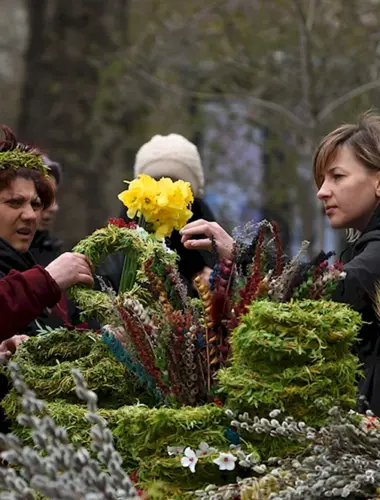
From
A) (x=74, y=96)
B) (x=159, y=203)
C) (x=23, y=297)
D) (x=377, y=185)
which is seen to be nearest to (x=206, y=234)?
(x=159, y=203)

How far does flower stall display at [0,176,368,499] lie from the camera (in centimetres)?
252

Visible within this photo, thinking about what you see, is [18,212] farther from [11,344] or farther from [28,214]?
[11,344]

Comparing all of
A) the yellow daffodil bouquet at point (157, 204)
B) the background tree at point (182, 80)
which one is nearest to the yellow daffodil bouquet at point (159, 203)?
the yellow daffodil bouquet at point (157, 204)

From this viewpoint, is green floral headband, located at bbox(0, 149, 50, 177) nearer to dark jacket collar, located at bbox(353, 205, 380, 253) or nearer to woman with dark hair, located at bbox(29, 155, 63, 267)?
dark jacket collar, located at bbox(353, 205, 380, 253)

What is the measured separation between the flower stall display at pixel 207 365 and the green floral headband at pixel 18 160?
1.60 ft

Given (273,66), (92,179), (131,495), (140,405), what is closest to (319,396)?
(140,405)

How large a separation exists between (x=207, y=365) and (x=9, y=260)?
1126mm

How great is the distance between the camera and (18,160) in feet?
11.9

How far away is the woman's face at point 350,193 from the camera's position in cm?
364

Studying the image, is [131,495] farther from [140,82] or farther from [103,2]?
[103,2]

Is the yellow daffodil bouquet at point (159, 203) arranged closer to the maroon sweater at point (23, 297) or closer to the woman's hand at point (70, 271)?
the woman's hand at point (70, 271)

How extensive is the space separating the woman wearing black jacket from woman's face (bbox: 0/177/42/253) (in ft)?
2.00

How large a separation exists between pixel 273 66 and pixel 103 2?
7.33ft

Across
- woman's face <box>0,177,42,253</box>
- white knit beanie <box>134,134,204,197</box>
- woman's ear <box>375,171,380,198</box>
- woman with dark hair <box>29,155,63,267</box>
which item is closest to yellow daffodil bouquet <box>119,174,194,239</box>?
woman's face <box>0,177,42,253</box>
